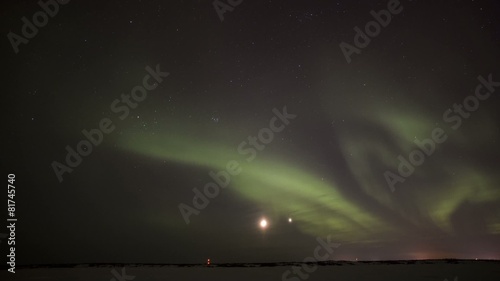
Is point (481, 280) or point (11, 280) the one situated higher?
point (11, 280)

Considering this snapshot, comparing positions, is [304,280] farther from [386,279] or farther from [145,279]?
[145,279]

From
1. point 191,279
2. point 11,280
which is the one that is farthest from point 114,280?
point 11,280

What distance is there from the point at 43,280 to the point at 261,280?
1169cm

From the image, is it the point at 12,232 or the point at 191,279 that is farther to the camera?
the point at 191,279

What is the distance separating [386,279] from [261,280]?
605 cm

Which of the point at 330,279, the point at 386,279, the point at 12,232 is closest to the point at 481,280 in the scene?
the point at 386,279

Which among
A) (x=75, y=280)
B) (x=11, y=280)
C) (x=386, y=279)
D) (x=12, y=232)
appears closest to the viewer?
(x=12, y=232)

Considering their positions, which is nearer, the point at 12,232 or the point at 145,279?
the point at 12,232

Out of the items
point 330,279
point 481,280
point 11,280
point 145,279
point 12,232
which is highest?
point 12,232

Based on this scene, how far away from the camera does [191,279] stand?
1527cm

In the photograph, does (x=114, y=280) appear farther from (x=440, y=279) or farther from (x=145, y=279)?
(x=440, y=279)

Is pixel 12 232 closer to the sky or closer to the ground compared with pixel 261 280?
A: closer to the sky

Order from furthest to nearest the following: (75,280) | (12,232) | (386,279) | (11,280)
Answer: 1. (11,280)
2. (75,280)
3. (386,279)
4. (12,232)

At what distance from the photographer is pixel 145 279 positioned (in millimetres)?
15883
